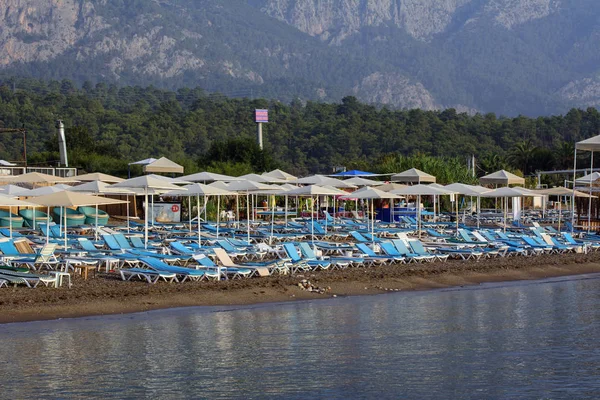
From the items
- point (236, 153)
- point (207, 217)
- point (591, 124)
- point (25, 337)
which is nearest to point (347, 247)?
point (25, 337)

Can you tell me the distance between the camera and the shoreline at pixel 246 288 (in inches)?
570

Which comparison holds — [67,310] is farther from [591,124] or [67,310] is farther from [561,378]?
[591,124]

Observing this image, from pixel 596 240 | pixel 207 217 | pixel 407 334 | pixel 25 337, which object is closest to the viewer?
pixel 25 337

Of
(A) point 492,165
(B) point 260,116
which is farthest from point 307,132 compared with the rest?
(A) point 492,165

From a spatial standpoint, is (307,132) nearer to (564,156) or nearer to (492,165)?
(564,156)

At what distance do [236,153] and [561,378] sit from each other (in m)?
41.4

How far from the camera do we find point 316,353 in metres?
12.1

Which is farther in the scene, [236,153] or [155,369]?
[236,153]

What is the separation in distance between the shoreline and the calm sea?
0.55 meters

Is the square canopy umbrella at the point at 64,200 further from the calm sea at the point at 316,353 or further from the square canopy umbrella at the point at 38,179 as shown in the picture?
the square canopy umbrella at the point at 38,179

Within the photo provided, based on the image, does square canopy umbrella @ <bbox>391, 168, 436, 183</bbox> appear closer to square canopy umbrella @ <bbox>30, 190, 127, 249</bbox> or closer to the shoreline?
the shoreline

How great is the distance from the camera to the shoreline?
1448 cm

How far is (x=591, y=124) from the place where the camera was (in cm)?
10044

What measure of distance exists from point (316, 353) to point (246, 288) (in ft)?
15.8
